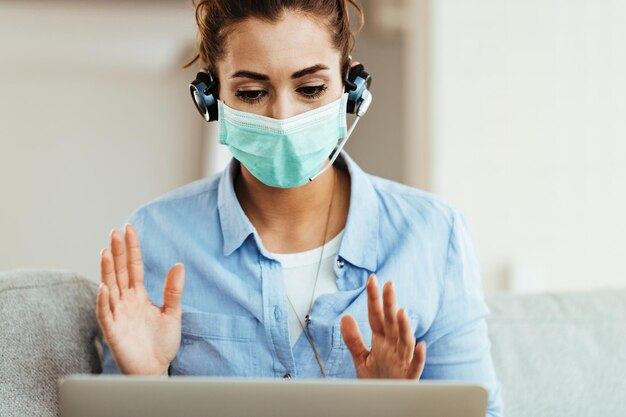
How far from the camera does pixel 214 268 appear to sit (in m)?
1.44

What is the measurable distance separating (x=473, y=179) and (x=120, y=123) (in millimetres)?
1522

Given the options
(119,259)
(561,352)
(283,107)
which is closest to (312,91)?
(283,107)

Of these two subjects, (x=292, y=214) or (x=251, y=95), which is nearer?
(x=251, y=95)

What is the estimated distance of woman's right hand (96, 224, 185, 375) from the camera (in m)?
1.26

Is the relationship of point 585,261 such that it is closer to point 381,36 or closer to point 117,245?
point 381,36

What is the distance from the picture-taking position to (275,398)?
2.96ft

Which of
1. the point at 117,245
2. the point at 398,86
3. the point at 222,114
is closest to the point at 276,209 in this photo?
the point at 222,114

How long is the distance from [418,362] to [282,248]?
0.38 meters

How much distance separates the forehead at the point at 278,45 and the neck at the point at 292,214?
234 mm

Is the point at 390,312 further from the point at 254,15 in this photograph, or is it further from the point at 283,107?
the point at 254,15

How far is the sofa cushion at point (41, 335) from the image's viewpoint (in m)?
1.28

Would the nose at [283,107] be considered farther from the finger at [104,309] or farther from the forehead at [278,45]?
the finger at [104,309]

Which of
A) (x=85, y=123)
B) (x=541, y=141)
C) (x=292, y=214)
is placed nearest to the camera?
(x=292, y=214)

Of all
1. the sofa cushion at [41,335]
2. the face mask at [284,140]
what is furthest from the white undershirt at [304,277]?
the sofa cushion at [41,335]
